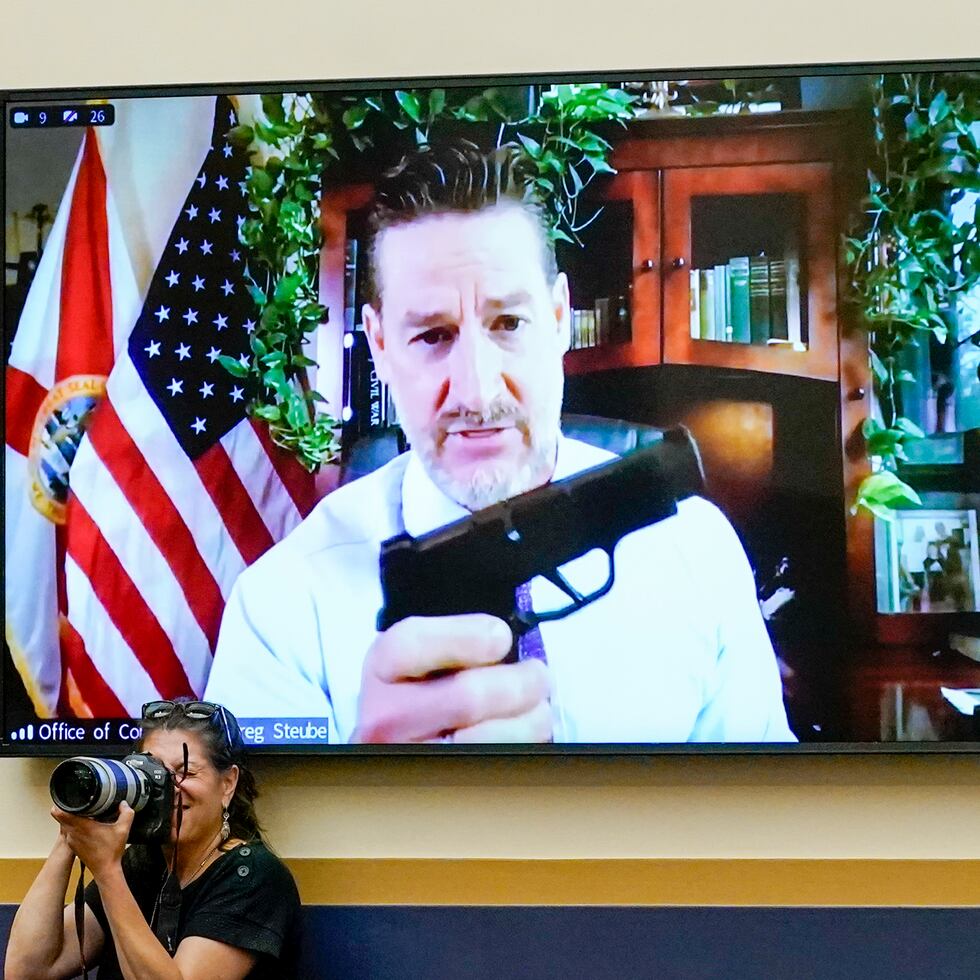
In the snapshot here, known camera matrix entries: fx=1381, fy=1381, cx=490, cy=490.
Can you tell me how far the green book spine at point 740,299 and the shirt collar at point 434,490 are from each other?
0.36m

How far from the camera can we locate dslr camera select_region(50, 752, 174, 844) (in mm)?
2244

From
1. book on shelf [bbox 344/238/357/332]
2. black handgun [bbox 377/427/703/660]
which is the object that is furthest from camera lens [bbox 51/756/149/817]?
book on shelf [bbox 344/238/357/332]

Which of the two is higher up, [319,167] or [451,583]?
[319,167]

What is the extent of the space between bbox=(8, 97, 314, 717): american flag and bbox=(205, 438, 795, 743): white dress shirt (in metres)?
0.07

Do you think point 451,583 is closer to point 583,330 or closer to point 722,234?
point 583,330

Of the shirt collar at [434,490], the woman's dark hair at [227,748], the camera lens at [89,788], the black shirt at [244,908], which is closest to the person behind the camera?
the camera lens at [89,788]

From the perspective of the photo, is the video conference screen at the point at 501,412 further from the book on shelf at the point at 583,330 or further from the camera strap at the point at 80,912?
the camera strap at the point at 80,912

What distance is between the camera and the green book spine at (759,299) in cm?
279

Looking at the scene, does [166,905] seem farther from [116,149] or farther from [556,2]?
[556,2]

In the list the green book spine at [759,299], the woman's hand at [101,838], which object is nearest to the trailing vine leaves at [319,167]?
the green book spine at [759,299]

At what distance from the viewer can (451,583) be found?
279 cm

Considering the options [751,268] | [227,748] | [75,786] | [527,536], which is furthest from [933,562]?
[75,786]

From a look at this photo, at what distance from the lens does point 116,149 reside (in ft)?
9.64

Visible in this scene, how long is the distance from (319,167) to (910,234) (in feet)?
4.00
